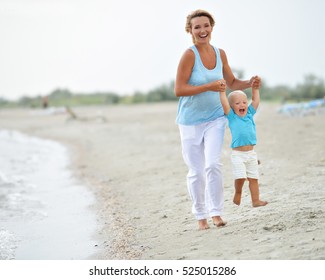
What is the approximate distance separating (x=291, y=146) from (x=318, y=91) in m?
15.6

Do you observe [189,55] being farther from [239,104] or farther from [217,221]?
[217,221]

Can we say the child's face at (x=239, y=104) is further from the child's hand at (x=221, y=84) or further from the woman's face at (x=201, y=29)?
the woman's face at (x=201, y=29)

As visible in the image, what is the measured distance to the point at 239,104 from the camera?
5.30 metres

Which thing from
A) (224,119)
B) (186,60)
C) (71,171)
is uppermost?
(186,60)

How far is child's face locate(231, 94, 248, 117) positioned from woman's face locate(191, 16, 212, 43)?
53cm

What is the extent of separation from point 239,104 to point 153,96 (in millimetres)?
30703

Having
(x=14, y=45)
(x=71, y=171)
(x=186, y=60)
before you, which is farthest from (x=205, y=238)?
(x=14, y=45)

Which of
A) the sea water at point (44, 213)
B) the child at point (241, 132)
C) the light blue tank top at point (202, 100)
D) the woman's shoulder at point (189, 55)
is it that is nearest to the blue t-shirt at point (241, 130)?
the child at point (241, 132)

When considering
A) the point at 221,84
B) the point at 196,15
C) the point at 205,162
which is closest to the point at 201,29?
the point at 196,15

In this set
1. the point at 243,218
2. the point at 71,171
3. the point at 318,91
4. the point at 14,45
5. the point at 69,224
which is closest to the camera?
the point at 243,218

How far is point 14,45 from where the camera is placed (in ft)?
60.4

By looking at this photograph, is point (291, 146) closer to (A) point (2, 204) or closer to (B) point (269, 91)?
(A) point (2, 204)

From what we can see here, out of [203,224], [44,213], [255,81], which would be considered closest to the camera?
[255,81]

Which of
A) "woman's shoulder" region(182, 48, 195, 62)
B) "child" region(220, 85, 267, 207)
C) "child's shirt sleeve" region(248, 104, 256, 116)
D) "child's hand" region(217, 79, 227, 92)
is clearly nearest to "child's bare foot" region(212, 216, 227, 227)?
"child" region(220, 85, 267, 207)
